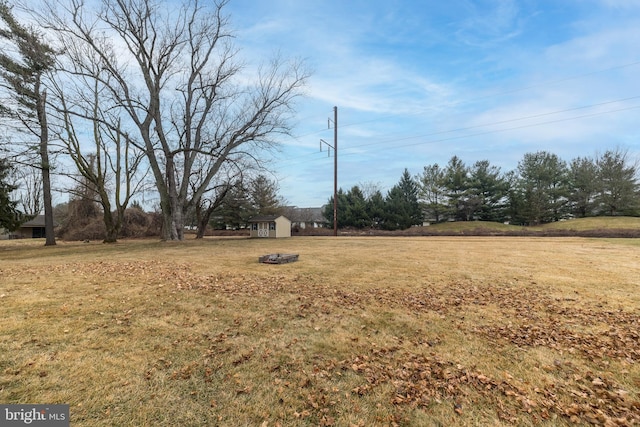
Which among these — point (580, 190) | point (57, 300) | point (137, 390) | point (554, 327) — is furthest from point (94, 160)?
point (580, 190)

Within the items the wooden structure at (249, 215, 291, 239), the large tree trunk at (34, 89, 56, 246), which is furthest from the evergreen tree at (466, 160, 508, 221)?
the large tree trunk at (34, 89, 56, 246)

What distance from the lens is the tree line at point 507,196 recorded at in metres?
33.4

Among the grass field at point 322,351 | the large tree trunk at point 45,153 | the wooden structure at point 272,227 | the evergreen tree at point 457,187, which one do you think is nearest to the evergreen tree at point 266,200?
the wooden structure at point 272,227

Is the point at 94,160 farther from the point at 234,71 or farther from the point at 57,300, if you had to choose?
the point at 57,300

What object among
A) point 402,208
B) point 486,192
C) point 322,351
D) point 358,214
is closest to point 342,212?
point 358,214

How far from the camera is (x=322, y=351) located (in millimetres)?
3506

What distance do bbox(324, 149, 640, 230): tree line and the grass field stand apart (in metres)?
31.0

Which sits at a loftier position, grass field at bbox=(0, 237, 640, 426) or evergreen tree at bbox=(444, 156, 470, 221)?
evergreen tree at bbox=(444, 156, 470, 221)

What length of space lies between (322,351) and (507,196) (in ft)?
136

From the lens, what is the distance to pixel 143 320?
14.1ft

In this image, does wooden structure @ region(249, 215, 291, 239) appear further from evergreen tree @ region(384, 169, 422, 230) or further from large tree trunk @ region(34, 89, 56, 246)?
large tree trunk @ region(34, 89, 56, 246)

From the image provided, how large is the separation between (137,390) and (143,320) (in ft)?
6.17

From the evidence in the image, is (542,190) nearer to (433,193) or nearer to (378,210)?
(433,193)

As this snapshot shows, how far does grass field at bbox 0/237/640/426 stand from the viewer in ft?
8.11
